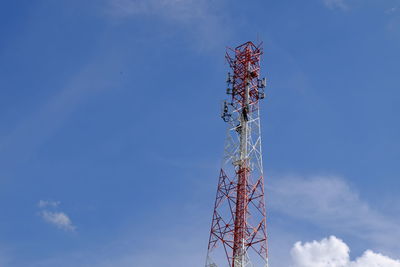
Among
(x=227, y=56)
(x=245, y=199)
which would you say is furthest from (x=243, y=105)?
(x=245, y=199)

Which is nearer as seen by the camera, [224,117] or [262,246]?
[262,246]

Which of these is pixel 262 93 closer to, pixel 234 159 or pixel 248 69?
pixel 248 69

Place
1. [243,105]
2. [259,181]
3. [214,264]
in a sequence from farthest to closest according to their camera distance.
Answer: [243,105] → [259,181] → [214,264]

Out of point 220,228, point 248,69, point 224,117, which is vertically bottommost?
point 220,228

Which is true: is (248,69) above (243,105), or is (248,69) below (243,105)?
above

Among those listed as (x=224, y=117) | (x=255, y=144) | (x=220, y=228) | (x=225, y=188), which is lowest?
(x=220, y=228)

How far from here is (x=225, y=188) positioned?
49.4m

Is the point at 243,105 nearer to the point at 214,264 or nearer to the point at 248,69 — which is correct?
the point at 248,69

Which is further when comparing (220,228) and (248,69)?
(248,69)

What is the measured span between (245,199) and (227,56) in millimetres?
15538

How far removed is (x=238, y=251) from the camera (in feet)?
150

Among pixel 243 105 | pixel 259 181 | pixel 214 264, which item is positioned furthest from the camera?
pixel 243 105

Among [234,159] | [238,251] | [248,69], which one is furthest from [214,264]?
[248,69]

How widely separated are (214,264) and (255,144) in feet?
38.6
